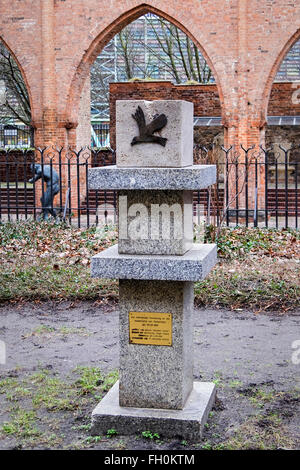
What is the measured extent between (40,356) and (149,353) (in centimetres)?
173

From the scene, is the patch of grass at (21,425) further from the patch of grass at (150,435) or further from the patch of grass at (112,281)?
the patch of grass at (112,281)

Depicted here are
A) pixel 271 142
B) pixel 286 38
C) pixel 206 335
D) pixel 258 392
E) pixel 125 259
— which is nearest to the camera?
pixel 125 259

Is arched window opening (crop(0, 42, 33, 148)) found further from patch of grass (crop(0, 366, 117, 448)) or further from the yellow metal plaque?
the yellow metal plaque

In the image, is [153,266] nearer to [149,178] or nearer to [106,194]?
[149,178]

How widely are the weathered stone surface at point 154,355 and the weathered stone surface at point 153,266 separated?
0.18m

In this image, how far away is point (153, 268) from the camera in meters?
3.62

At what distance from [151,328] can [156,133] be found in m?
1.18

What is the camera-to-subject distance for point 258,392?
14.5 feet

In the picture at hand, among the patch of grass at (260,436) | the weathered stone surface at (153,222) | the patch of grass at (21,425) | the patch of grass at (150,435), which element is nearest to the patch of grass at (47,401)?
the patch of grass at (21,425)

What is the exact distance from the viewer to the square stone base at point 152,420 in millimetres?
3711

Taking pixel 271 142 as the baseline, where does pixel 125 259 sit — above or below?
below

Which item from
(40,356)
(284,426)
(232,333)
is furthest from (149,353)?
(232,333)

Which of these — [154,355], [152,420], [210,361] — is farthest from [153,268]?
[210,361]
